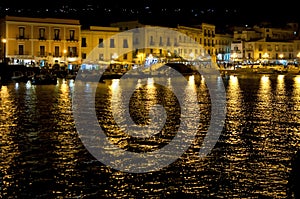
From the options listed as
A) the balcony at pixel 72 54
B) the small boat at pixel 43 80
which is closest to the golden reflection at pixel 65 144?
the small boat at pixel 43 80

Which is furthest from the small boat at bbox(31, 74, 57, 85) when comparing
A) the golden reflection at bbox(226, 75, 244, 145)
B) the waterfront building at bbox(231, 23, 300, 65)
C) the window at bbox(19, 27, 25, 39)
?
the waterfront building at bbox(231, 23, 300, 65)

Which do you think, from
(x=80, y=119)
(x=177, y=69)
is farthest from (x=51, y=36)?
(x=80, y=119)

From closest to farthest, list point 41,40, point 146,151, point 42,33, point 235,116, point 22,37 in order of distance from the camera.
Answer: point 146,151 → point 235,116 → point 22,37 → point 41,40 → point 42,33

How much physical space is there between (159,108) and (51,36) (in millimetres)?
38132

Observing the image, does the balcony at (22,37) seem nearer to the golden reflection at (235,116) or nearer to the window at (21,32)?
the window at (21,32)

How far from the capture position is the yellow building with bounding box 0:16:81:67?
55781mm

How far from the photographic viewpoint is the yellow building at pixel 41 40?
55781 mm

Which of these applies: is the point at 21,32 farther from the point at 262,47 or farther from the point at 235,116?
the point at 262,47

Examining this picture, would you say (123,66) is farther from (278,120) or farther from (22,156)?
(22,156)

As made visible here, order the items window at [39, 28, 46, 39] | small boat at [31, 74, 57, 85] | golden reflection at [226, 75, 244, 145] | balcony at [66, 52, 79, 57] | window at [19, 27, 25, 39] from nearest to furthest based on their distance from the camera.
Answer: golden reflection at [226, 75, 244, 145] < small boat at [31, 74, 57, 85] < window at [19, 27, 25, 39] < window at [39, 28, 46, 39] < balcony at [66, 52, 79, 57]

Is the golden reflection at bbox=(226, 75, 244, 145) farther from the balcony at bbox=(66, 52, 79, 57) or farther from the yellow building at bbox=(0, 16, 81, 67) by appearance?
the balcony at bbox=(66, 52, 79, 57)

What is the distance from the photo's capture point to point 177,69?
68.1m

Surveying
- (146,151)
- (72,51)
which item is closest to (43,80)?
(72,51)

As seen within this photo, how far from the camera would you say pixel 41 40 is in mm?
58250
